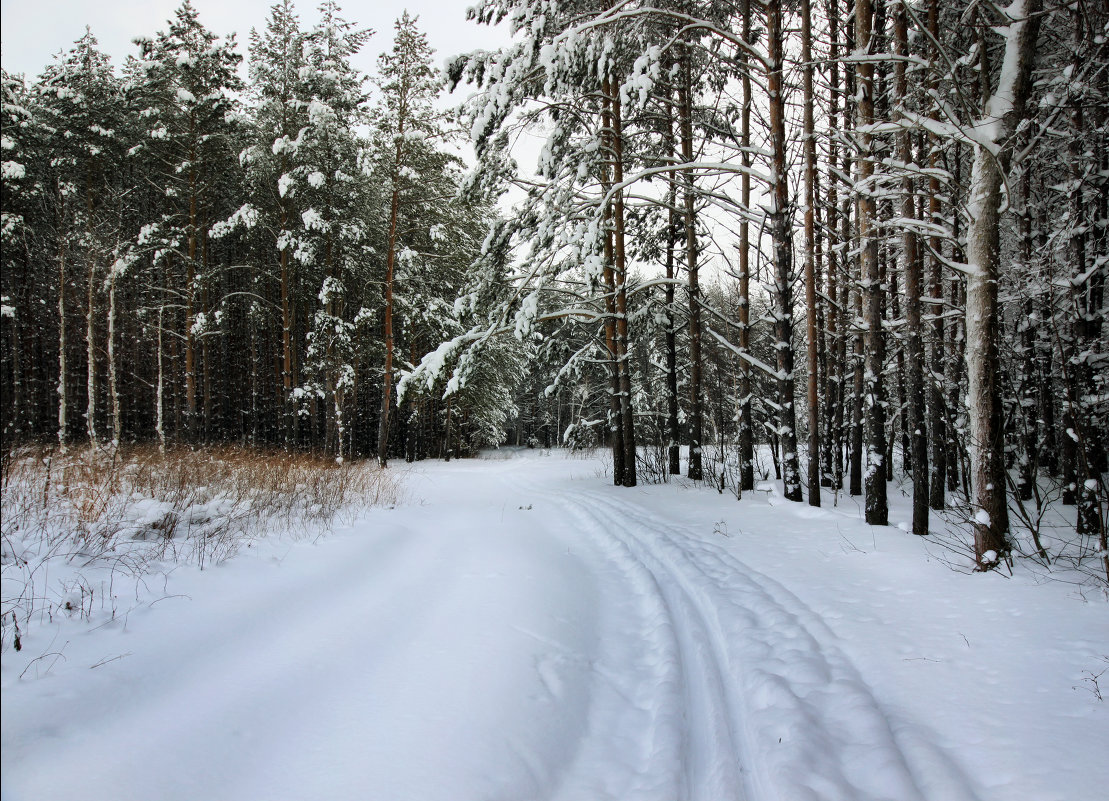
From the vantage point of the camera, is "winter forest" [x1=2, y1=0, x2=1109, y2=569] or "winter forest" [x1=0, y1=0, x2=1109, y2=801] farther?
"winter forest" [x1=2, y1=0, x2=1109, y2=569]

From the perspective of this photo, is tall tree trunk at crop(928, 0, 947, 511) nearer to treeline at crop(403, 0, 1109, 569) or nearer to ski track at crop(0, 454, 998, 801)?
treeline at crop(403, 0, 1109, 569)

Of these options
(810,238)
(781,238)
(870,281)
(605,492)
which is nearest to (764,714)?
(870,281)

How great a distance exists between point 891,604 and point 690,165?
22.5ft

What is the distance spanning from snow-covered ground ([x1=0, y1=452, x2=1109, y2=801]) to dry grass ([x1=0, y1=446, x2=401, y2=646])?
1.64 feet

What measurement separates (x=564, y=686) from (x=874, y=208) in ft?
28.6

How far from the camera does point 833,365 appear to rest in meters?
13.0

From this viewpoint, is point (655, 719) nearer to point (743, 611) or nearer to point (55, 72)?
point (743, 611)

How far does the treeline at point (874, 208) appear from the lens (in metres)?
5.07

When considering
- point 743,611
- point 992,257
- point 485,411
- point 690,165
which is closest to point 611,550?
point 743,611

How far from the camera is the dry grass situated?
3.81m

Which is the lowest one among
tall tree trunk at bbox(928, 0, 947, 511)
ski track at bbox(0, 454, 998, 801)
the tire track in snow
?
the tire track in snow

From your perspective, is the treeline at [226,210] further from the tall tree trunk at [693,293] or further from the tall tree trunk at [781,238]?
the tall tree trunk at [781,238]

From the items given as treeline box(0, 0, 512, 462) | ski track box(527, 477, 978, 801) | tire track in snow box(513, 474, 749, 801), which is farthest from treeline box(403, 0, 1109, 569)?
treeline box(0, 0, 512, 462)

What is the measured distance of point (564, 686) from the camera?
312cm
